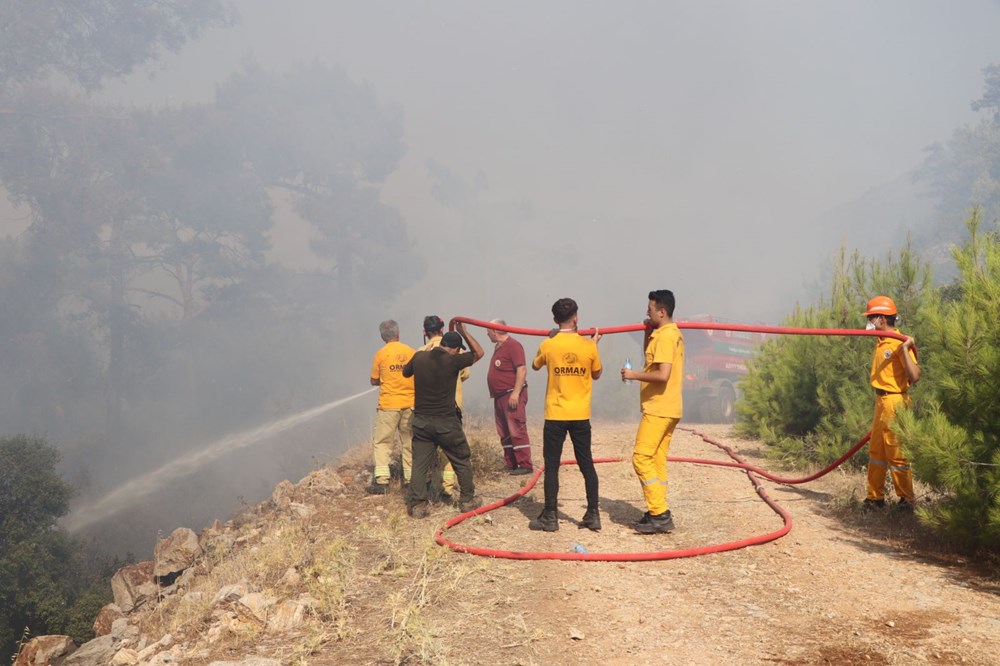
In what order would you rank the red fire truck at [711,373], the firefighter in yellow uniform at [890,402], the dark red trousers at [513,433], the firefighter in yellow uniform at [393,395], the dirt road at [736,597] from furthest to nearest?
1. the red fire truck at [711,373]
2. the dark red trousers at [513,433]
3. the firefighter in yellow uniform at [393,395]
4. the firefighter in yellow uniform at [890,402]
5. the dirt road at [736,597]

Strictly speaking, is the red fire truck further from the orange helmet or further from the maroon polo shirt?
the orange helmet

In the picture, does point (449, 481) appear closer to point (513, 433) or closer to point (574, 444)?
point (513, 433)

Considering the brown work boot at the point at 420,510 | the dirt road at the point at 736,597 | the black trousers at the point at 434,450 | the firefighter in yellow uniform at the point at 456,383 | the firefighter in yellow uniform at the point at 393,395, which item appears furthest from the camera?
the firefighter in yellow uniform at the point at 393,395

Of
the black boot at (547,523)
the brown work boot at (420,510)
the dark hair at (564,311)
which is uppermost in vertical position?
→ the dark hair at (564,311)

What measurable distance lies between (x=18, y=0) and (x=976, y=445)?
43.3m

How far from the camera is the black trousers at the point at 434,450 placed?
7648 millimetres

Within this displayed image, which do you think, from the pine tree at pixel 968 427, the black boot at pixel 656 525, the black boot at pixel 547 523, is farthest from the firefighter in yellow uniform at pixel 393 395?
the pine tree at pixel 968 427

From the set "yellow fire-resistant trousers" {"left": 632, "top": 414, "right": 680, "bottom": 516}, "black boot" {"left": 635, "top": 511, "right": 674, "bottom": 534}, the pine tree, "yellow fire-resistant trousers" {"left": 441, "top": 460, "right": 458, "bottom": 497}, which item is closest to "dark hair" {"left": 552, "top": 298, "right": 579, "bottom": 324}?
"yellow fire-resistant trousers" {"left": 632, "top": 414, "right": 680, "bottom": 516}

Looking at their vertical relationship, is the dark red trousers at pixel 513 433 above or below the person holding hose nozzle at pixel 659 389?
below

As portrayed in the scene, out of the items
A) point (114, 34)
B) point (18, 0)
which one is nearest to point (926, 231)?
point (114, 34)

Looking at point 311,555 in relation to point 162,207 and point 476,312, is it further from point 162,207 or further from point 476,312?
point 476,312

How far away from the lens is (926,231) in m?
60.3

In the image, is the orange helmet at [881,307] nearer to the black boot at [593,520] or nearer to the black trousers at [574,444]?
the black trousers at [574,444]

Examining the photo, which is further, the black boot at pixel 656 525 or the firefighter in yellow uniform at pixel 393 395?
the firefighter in yellow uniform at pixel 393 395
